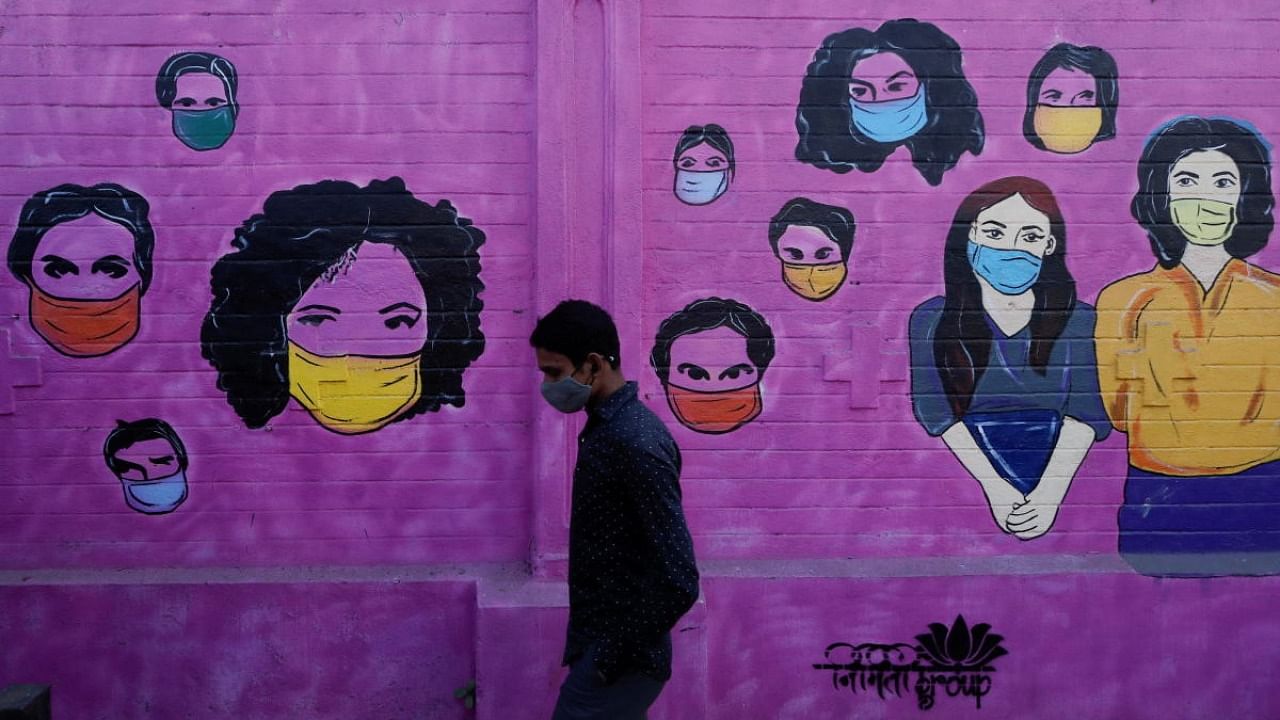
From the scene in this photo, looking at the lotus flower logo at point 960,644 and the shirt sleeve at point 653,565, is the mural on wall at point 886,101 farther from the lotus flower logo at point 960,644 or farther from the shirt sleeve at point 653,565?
the shirt sleeve at point 653,565

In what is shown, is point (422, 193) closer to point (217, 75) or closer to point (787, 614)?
point (217, 75)

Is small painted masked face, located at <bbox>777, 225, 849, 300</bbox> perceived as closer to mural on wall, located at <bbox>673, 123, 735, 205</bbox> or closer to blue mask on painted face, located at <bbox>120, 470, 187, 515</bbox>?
mural on wall, located at <bbox>673, 123, 735, 205</bbox>

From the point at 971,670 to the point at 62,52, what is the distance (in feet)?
14.9

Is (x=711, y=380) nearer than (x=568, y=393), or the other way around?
(x=568, y=393)

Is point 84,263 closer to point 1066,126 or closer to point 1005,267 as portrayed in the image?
point 1005,267

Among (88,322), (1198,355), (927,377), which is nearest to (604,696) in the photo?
(927,377)

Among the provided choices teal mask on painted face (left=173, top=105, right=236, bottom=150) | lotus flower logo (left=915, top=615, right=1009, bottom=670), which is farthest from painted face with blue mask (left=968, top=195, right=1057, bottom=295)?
teal mask on painted face (left=173, top=105, right=236, bottom=150)

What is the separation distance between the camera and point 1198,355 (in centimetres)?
488

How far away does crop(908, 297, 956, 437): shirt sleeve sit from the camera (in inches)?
190

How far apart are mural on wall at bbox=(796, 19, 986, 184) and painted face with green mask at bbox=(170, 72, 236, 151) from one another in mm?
2379

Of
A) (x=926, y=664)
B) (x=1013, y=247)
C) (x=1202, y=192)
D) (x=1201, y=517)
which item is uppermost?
(x=1202, y=192)

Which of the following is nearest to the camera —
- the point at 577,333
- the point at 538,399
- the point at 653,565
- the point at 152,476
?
the point at 653,565

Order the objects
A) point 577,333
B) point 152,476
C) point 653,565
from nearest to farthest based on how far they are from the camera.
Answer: point 653,565, point 577,333, point 152,476

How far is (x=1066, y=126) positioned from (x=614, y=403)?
291 cm
